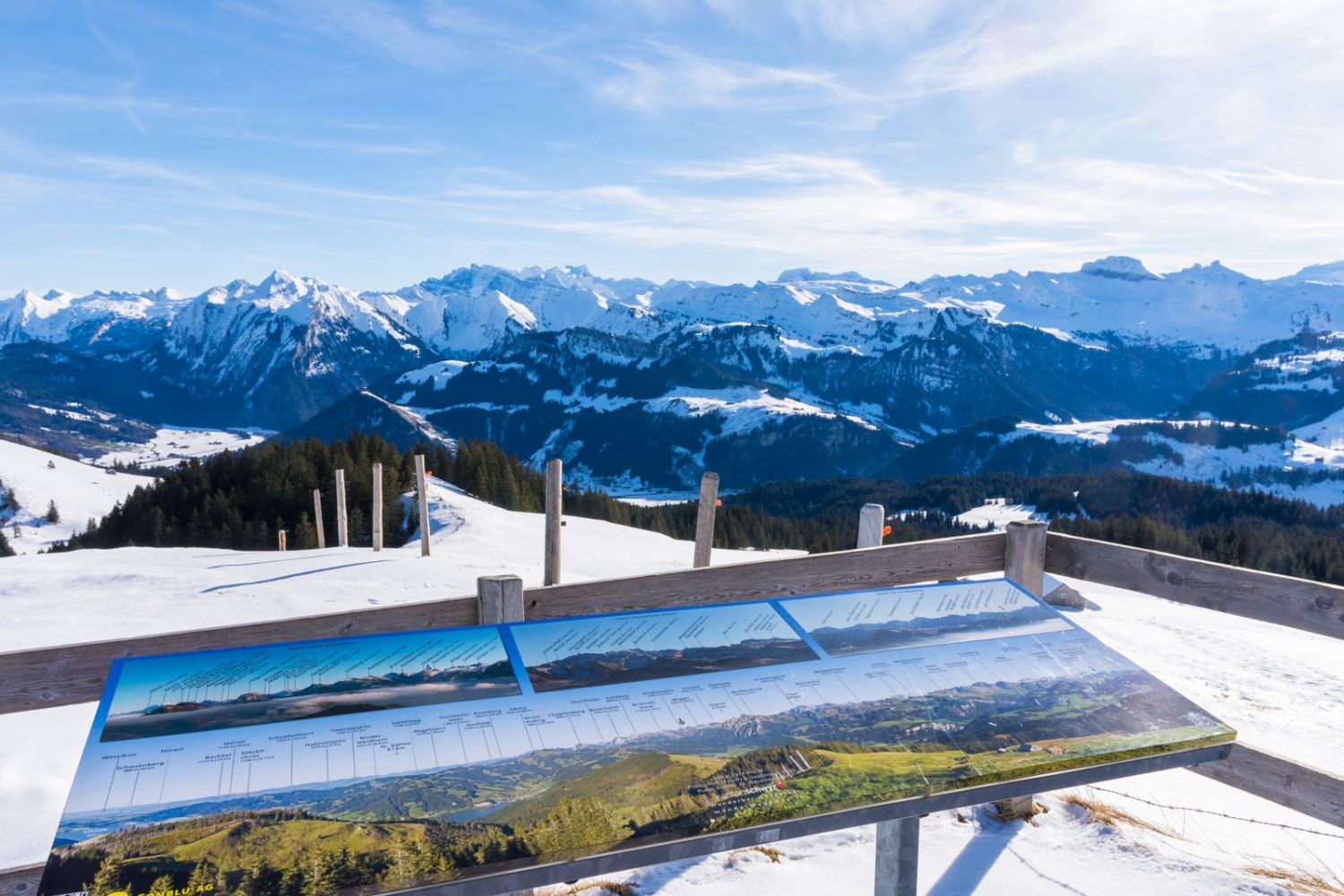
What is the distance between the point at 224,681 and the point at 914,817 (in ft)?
9.27

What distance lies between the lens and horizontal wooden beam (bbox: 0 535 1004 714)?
3.65 metres

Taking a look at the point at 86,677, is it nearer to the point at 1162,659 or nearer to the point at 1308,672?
the point at 1162,659

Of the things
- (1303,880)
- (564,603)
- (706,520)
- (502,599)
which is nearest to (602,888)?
(564,603)

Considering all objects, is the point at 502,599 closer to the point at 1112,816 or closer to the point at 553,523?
the point at 1112,816

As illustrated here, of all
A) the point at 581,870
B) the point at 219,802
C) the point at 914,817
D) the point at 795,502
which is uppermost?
the point at 219,802

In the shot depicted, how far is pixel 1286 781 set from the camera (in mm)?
3854

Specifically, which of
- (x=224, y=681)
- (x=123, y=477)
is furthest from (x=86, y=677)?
(x=123, y=477)

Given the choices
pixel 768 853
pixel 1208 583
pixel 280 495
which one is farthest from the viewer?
pixel 280 495

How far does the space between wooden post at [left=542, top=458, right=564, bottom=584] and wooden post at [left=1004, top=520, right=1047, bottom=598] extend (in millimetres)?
8739

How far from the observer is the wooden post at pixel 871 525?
8.86m

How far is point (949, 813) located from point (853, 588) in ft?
5.94

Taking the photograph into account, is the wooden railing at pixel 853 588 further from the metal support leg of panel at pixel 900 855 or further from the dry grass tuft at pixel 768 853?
the dry grass tuft at pixel 768 853

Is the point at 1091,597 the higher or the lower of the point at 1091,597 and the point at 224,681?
the lower

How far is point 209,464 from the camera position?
47.1m
